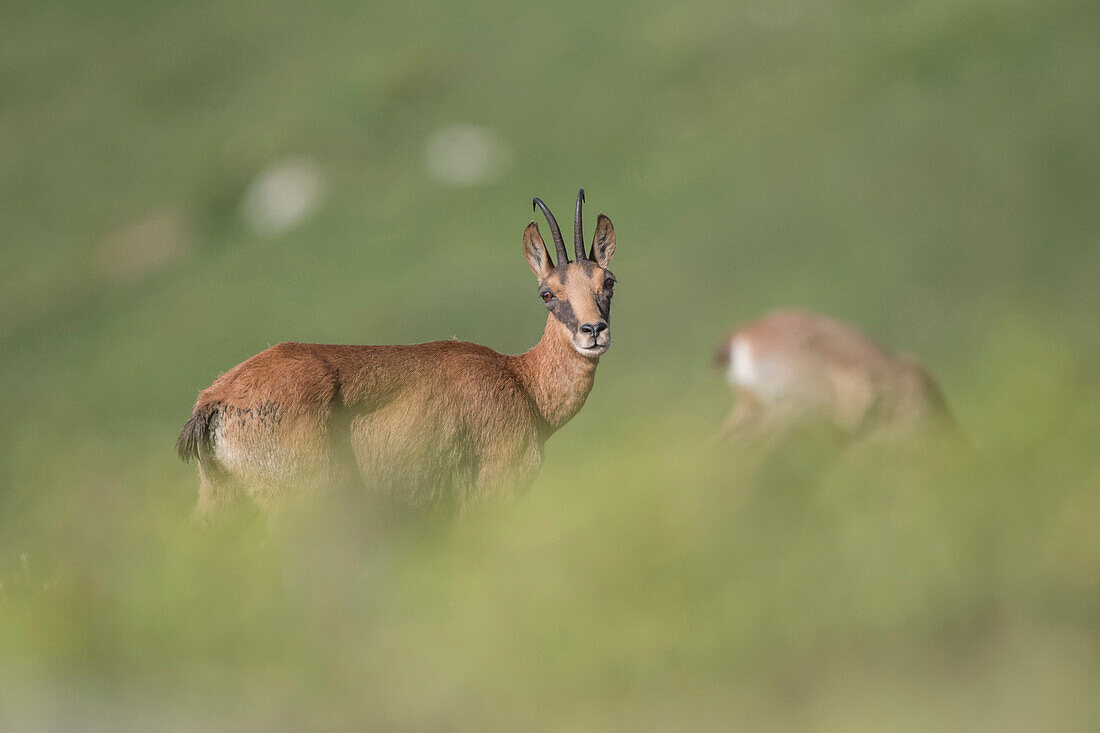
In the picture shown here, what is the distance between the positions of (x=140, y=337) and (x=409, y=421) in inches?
1213

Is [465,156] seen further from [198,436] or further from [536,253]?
[198,436]

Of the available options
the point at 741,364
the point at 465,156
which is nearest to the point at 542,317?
the point at 465,156

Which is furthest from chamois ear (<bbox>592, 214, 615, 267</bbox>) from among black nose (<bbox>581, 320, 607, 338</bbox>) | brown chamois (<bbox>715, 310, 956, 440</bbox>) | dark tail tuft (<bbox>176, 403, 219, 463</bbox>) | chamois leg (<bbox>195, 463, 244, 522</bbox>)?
chamois leg (<bbox>195, 463, 244, 522</bbox>)

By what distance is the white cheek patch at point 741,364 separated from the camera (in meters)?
19.1

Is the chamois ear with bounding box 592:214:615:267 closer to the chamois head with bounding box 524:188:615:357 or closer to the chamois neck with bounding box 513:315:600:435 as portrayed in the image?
the chamois head with bounding box 524:188:615:357

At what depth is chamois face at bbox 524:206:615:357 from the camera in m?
10.1

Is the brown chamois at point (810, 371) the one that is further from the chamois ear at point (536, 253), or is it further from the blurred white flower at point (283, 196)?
the blurred white flower at point (283, 196)

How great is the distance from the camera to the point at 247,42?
57469mm

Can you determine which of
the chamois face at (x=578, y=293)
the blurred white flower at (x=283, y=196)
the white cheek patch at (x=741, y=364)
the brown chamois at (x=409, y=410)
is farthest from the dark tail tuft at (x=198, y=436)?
the blurred white flower at (x=283, y=196)

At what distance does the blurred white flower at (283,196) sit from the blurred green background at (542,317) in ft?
0.58

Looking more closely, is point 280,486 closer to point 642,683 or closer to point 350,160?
point 642,683

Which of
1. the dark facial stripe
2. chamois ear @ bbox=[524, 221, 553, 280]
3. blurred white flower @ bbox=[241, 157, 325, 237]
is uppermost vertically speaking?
blurred white flower @ bbox=[241, 157, 325, 237]

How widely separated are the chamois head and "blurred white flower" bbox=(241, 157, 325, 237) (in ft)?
119

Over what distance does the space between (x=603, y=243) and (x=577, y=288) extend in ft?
2.26
